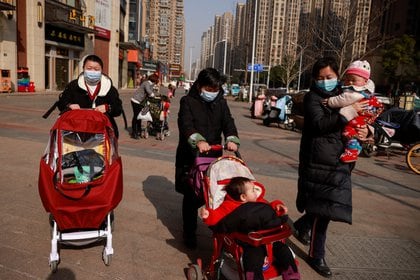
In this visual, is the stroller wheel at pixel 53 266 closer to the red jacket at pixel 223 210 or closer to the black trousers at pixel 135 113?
the red jacket at pixel 223 210

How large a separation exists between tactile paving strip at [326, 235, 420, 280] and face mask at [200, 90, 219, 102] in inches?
76.2

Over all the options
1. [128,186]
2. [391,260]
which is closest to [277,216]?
[391,260]

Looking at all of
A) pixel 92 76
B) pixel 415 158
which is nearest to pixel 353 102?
pixel 92 76

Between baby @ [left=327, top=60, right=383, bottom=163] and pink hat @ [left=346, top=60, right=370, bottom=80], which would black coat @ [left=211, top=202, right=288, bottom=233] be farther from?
pink hat @ [left=346, top=60, right=370, bottom=80]

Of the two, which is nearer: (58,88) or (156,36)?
(58,88)

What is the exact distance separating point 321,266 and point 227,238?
1.26m

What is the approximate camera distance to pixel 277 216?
9.07ft

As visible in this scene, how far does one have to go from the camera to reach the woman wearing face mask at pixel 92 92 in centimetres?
409

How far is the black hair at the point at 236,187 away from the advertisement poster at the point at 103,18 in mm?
37310

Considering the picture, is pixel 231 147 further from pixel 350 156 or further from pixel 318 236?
pixel 318 236

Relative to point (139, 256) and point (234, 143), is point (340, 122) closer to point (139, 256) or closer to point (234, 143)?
point (234, 143)

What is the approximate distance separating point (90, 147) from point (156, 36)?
117m

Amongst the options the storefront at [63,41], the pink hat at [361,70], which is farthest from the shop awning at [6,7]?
the pink hat at [361,70]

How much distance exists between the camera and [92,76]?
4102 millimetres
